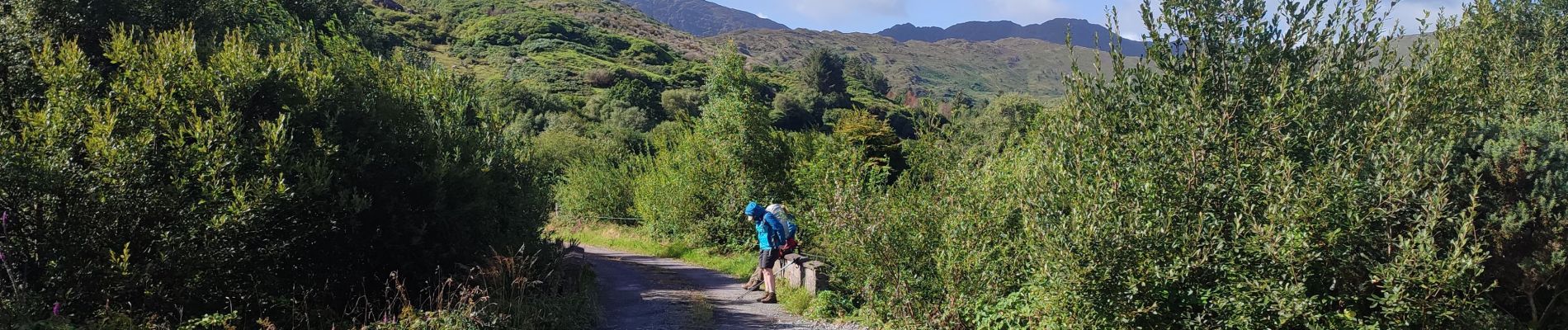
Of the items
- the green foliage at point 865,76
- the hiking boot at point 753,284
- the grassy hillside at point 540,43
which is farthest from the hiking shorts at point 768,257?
the green foliage at point 865,76

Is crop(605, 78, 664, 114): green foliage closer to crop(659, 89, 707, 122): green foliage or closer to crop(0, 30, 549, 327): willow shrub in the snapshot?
crop(659, 89, 707, 122): green foliage

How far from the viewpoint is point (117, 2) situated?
9.58m

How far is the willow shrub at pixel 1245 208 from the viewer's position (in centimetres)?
642

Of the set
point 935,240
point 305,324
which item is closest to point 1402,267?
point 935,240

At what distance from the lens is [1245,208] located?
658 centimetres

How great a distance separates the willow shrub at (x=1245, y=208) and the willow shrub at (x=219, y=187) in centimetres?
468

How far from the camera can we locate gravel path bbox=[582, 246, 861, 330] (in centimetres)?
996

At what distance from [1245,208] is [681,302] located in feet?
22.9

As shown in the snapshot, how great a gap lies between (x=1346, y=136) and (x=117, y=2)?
40.2 feet

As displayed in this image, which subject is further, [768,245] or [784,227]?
[784,227]

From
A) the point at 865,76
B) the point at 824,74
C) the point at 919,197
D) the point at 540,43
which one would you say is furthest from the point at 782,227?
the point at 865,76

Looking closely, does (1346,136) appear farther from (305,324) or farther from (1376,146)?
(305,324)

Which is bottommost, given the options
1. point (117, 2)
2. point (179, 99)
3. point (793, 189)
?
point (793, 189)

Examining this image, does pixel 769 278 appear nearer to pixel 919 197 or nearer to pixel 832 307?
pixel 832 307
